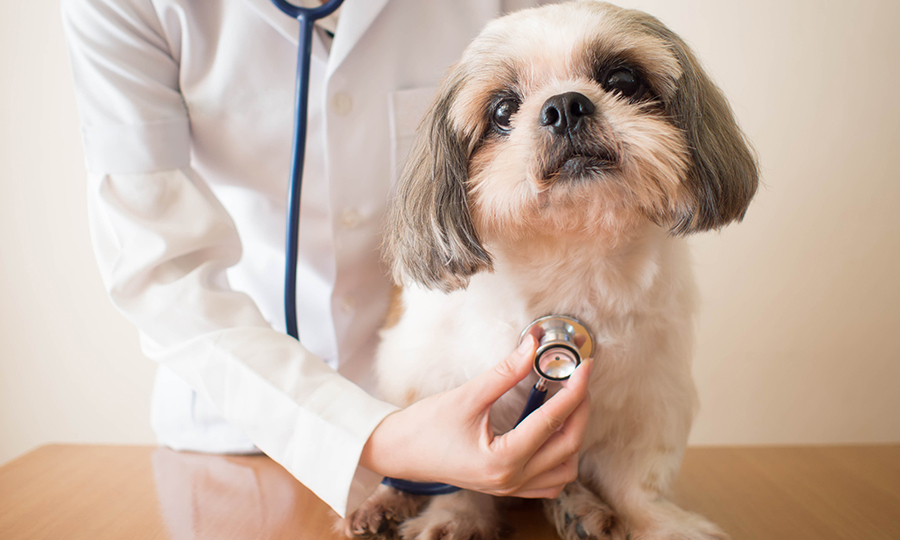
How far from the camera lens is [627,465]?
937mm

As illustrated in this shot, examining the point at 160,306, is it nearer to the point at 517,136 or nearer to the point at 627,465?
the point at 517,136

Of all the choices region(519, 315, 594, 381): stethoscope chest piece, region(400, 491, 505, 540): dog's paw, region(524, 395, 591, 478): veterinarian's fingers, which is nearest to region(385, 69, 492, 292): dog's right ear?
region(519, 315, 594, 381): stethoscope chest piece

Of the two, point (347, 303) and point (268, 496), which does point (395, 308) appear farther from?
point (268, 496)

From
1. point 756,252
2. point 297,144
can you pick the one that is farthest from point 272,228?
point 756,252

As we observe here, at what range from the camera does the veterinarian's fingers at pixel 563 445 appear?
2.57 ft

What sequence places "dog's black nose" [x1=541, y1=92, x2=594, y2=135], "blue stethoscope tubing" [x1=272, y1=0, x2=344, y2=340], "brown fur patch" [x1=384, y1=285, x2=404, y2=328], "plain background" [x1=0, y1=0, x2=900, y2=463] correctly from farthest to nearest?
"plain background" [x1=0, y1=0, x2=900, y2=463]
"brown fur patch" [x1=384, y1=285, x2=404, y2=328]
"blue stethoscope tubing" [x1=272, y1=0, x2=344, y2=340]
"dog's black nose" [x1=541, y1=92, x2=594, y2=135]

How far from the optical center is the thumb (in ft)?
2.43

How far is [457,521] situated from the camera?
89 centimetres

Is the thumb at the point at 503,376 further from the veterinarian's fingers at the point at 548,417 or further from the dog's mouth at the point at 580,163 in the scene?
the dog's mouth at the point at 580,163

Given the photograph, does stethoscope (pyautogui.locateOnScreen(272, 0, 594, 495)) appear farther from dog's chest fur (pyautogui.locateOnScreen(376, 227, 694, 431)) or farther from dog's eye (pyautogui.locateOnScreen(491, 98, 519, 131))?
dog's eye (pyautogui.locateOnScreen(491, 98, 519, 131))

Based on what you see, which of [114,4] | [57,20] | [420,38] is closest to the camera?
[114,4]

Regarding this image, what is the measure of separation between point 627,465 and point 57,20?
8.67ft

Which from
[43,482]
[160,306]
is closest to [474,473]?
[160,306]

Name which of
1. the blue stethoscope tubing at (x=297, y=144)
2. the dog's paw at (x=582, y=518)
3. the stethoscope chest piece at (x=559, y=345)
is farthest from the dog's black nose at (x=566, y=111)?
the dog's paw at (x=582, y=518)
